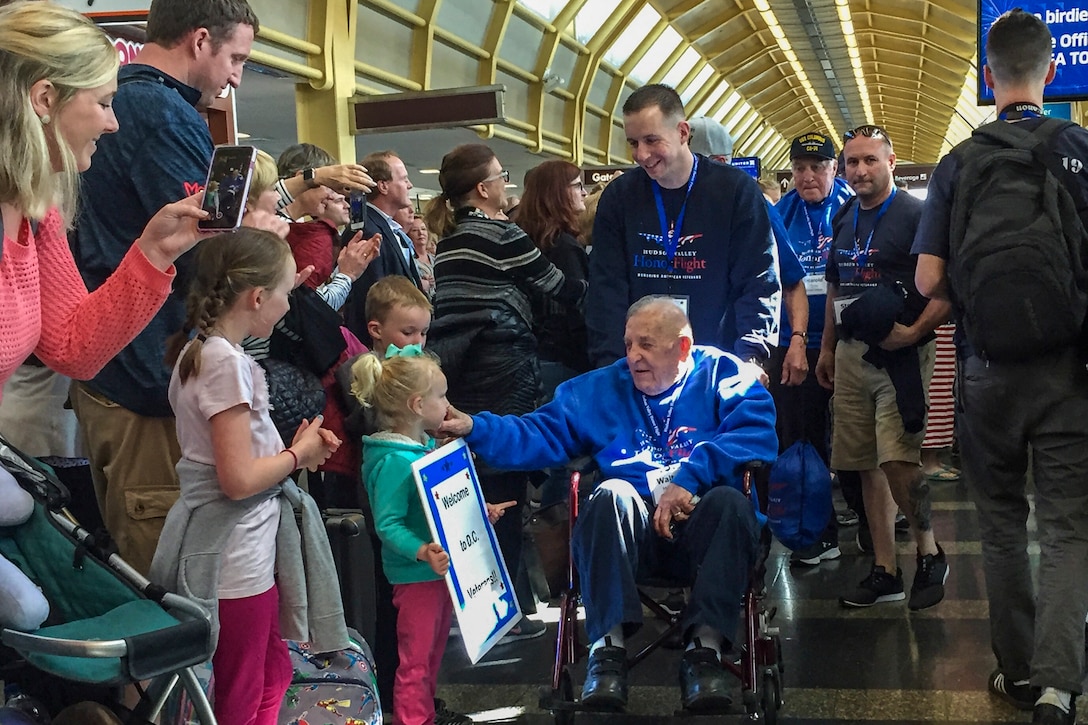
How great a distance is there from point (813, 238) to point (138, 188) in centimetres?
395

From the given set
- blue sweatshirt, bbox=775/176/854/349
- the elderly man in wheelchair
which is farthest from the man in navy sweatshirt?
blue sweatshirt, bbox=775/176/854/349

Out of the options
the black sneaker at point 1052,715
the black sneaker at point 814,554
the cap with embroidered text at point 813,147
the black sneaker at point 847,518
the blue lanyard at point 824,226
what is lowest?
the black sneaker at point 847,518

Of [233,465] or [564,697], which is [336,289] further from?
[564,697]

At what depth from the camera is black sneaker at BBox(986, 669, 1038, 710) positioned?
3.39 metres

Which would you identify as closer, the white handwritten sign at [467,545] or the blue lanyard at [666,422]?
the white handwritten sign at [467,545]

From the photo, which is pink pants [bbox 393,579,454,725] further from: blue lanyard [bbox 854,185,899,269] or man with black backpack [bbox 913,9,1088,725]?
blue lanyard [bbox 854,185,899,269]

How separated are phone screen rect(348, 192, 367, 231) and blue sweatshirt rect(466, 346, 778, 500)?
846mm

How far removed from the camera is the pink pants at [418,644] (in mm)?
3094

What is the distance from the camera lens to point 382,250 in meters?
3.88

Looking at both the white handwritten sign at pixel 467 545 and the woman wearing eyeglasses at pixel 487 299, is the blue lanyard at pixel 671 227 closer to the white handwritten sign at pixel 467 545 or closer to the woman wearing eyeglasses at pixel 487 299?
the woman wearing eyeglasses at pixel 487 299

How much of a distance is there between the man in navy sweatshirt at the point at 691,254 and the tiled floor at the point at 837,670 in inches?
44.1

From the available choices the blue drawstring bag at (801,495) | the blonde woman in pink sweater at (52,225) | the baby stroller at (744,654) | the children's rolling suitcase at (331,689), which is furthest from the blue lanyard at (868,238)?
the blonde woman in pink sweater at (52,225)

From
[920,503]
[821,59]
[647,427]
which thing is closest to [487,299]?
[647,427]

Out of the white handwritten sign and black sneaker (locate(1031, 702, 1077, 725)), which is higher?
the white handwritten sign
